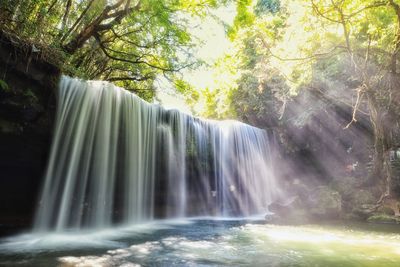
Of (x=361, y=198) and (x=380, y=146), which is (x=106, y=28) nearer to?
(x=380, y=146)

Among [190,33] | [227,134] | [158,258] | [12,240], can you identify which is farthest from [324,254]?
[227,134]

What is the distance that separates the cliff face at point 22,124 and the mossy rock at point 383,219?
35.1 feet

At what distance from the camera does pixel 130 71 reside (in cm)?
1415

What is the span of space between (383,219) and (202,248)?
7.85 meters

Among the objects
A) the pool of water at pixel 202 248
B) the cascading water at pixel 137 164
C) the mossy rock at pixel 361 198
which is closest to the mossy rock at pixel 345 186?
the mossy rock at pixel 361 198

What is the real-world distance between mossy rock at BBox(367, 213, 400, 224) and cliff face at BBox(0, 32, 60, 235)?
35.1 feet

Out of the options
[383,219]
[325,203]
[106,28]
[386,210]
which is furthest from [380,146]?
[106,28]

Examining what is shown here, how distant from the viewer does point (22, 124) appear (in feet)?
22.7

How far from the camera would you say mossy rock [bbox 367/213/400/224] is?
10.5 meters

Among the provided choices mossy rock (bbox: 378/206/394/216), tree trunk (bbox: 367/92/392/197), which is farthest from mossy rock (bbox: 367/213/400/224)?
tree trunk (bbox: 367/92/392/197)

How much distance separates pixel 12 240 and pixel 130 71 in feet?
30.8

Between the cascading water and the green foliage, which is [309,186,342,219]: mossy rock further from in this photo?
the green foliage

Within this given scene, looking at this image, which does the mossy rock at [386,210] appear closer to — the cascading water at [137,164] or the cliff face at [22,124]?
the cascading water at [137,164]

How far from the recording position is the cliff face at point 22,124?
20.9ft
